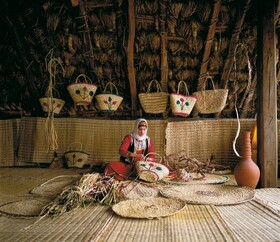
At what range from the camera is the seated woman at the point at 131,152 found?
11.4 ft

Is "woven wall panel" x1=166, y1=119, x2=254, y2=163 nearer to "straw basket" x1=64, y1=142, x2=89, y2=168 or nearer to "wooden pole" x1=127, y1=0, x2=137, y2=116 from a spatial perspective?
"wooden pole" x1=127, y1=0, x2=137, y2=116

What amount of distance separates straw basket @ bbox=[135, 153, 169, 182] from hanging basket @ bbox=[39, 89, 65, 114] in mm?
1925

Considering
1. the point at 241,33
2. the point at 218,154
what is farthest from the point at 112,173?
the point at 241,33

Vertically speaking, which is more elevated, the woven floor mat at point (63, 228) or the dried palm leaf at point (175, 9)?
the dried palm leaf at point (175, 9)

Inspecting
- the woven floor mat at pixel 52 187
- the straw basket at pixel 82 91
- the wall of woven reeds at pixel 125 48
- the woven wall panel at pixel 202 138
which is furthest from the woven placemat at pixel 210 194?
the straw basket at pixel 82 91

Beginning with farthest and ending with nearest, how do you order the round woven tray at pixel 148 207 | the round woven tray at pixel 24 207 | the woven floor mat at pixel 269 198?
the woven floor mat at pixel 269 198, the round woven tray at pixel 24 207, the round woven tray at pixel 148 207

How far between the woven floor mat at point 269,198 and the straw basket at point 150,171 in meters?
1.02

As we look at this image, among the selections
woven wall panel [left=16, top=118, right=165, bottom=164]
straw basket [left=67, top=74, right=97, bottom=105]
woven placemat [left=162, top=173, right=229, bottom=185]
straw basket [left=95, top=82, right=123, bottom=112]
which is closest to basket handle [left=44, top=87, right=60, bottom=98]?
straw basket [left=67, top=74, right=97, bottom=105]

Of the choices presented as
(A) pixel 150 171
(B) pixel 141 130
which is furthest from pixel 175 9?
(A) pixel 150 171

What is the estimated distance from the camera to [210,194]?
265cm

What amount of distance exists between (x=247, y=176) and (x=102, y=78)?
267cm

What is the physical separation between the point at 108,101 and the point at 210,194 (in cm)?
231

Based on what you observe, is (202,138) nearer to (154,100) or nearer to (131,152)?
(154,100)

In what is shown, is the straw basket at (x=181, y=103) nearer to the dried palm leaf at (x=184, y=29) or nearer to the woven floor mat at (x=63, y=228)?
the dried palm leaf at (x=184, y=29)
